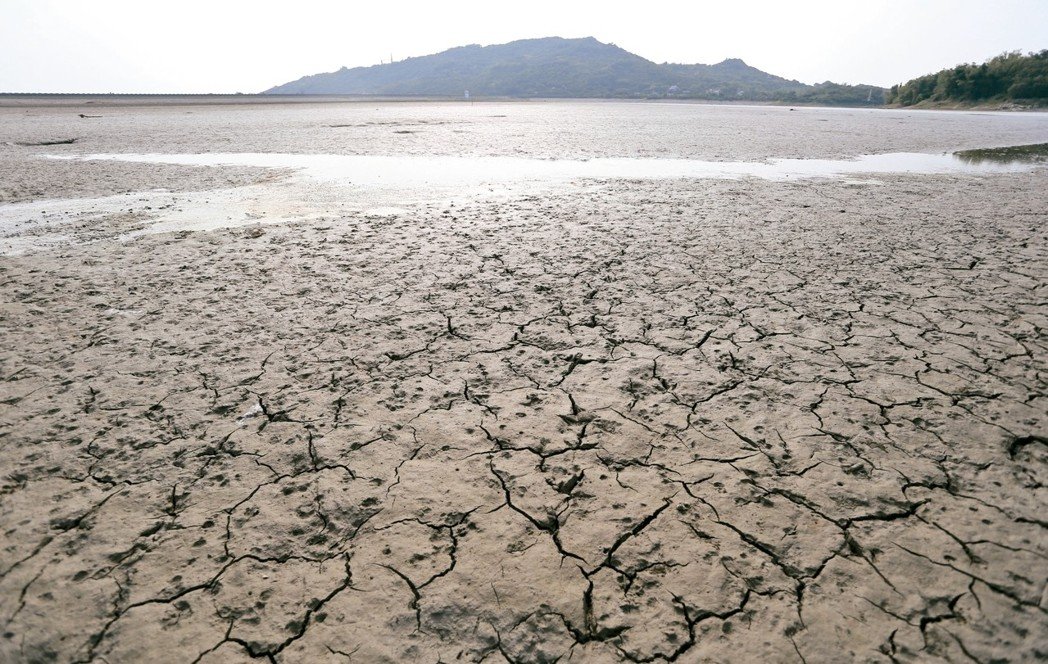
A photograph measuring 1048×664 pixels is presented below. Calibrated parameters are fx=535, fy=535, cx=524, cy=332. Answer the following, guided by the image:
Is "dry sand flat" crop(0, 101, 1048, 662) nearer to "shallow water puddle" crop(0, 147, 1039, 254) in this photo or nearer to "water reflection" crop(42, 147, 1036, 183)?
"shallow water puddle" crop(0, 147, 1039, 254)

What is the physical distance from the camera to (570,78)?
394ft

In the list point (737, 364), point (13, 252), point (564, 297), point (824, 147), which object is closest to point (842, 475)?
point (737, 364)

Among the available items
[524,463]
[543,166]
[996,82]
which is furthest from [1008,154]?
[996,82]

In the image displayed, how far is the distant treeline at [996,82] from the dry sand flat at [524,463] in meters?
46.9

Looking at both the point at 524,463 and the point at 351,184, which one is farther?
the point at 351,184

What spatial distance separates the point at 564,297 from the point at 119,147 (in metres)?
14.0

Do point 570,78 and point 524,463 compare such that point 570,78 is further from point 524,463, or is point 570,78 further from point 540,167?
point 524,463

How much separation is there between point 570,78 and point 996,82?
9353cm

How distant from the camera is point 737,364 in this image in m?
2.96

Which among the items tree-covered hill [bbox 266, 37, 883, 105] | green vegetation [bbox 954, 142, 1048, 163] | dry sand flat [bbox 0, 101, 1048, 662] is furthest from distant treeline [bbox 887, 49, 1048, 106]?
dry sand flat [bbox 0, 101, 1048, 662]

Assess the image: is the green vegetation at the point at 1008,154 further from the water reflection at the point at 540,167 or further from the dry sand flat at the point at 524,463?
the dry sand flat at the point at 524,463

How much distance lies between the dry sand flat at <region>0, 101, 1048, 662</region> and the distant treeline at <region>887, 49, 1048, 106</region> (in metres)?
46.9

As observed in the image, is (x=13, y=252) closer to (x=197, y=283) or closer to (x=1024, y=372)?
(x=197, y=283)

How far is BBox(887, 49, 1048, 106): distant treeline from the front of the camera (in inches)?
1436
